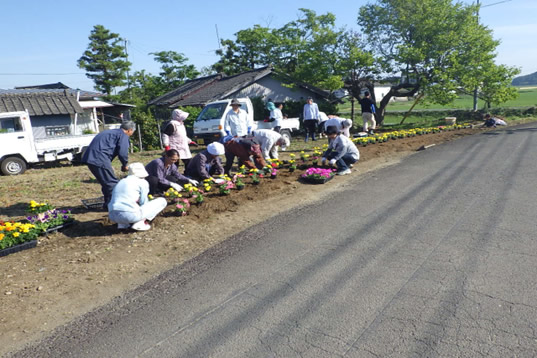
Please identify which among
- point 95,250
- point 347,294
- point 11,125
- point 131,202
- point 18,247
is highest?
point 11,125

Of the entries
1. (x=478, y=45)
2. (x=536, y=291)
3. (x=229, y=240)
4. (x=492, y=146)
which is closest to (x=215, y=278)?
(x=229, y=240)

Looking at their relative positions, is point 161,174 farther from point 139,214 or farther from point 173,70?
point 173,70

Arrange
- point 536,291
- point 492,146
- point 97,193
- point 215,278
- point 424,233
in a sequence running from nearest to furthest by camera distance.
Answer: point 536,291 < point 215,278 < point 424,233 < point 97,193 < point 492,146

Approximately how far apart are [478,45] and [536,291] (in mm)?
20111

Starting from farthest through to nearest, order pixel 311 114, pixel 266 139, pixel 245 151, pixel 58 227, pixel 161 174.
Answer: 1. pixel 311 114
2. pixel 266 139
3. pixel 245 151
4. pixel 161 174
5. pixel 58 227

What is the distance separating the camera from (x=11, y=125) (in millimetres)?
13086

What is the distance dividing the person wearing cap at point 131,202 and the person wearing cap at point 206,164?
2574 millimetres

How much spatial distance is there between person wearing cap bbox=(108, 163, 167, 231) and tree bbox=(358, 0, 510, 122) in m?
18.1

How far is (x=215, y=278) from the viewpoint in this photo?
4.75 metres

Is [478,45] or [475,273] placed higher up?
[478,45]

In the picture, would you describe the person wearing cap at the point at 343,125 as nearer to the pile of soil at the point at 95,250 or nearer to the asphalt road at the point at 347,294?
the pile of soil at the point at 95,250

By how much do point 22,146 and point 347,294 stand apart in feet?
42.7

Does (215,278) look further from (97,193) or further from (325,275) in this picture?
(97,193)

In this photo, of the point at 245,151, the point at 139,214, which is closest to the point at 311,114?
the point at 245,151
